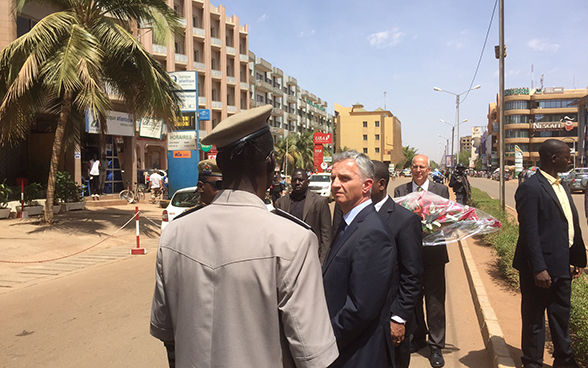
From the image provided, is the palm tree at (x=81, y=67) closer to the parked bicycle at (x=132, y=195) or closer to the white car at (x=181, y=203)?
the white car at (x=181, y=203)

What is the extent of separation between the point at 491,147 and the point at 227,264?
4484 inches

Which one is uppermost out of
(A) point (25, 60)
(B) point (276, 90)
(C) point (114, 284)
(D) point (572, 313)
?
(B) point (276, 90)

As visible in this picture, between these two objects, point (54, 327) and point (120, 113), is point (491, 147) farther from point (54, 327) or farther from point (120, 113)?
point (54, 327)

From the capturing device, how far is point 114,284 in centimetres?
747

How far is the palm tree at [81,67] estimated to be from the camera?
11.0 meters

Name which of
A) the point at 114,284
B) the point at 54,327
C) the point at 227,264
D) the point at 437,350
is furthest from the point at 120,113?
the point at 227,264

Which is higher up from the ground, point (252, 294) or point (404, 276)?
point (252, 294)

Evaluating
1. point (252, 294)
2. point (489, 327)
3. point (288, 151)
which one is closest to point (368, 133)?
point (288, 151)

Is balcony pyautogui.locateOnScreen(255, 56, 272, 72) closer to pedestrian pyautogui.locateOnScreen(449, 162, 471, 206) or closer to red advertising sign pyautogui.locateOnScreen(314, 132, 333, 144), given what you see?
red advertising sign pyautogui.locateOnScreen(314, 132, 333, 144)

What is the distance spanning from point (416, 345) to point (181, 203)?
23.3 ft

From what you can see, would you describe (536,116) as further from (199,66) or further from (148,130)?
(148,130)

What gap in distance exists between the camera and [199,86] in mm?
47375

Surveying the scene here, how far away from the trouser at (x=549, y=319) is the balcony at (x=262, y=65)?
196 ft

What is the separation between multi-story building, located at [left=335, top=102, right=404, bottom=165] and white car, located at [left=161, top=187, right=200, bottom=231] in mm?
85836
